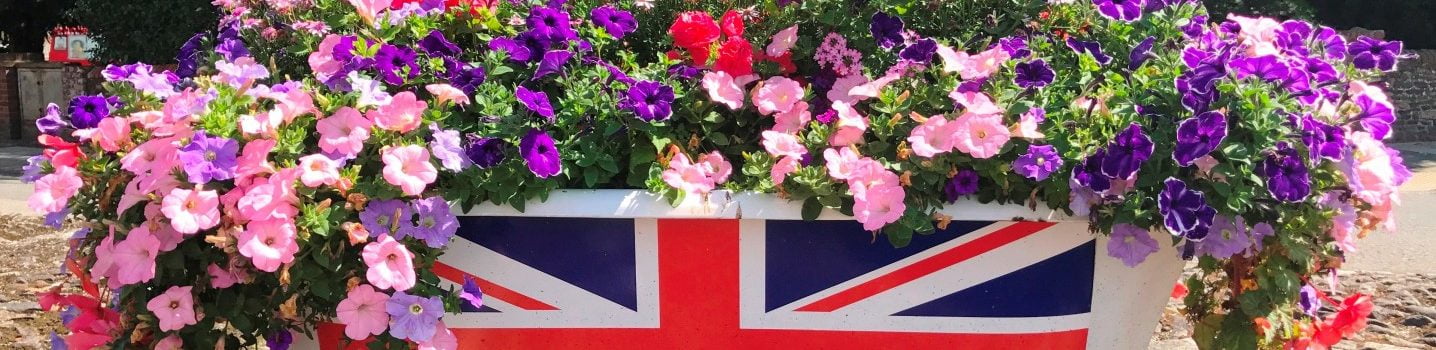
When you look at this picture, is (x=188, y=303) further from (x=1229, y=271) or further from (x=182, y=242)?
(x=1229, y=271)

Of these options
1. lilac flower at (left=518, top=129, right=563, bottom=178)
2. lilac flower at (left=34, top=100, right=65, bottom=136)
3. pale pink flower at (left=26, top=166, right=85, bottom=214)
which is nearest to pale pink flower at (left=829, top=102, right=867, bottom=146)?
lilac flower at (left=518, top=129, right=563, bottom=178)

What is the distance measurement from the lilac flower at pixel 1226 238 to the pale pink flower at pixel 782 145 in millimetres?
631

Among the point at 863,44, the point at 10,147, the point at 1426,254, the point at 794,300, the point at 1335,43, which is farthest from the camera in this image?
the point at 10,147

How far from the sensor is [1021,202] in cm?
Answer: 176

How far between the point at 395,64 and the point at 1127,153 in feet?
3.99

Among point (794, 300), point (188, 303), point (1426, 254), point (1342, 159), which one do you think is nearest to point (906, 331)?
point (794, 300)

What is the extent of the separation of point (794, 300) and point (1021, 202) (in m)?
0.39

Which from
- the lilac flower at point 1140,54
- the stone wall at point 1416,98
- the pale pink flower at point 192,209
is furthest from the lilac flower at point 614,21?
the stone wall at point 1416,98

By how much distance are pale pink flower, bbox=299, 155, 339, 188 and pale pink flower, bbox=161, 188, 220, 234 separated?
125 mm

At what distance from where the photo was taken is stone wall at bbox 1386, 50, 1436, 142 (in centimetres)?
1061

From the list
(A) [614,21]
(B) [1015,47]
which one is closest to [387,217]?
(A) [614,21]

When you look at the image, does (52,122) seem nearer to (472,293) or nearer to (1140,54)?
(472,293)

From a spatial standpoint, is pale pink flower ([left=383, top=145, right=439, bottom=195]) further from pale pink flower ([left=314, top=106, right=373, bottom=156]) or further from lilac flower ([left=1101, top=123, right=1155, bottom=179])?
lilac flower ([left=1101, top=123, right=1155, bottom=179])

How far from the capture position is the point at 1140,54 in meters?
1.88
